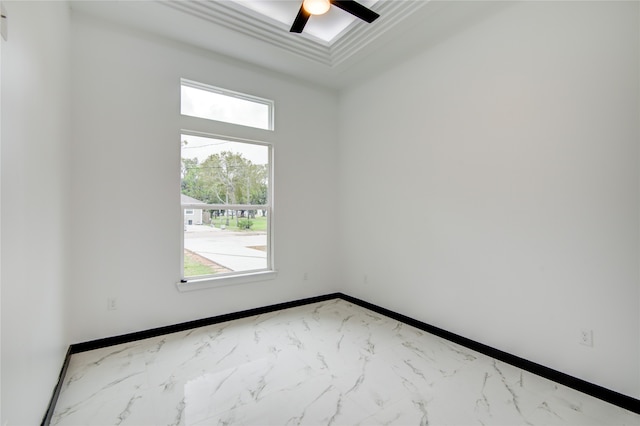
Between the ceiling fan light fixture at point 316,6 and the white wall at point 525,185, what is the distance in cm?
144

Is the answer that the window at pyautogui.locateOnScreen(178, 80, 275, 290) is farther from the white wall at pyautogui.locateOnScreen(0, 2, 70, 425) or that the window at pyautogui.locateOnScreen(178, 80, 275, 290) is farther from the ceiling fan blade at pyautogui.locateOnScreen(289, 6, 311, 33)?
the ceiling fan blade at pyautogui.locateOnScreen(289, 6, 311, 33)

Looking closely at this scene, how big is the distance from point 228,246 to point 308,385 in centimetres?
192

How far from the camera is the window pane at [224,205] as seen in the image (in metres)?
3.32

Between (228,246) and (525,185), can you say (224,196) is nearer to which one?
(228,246)

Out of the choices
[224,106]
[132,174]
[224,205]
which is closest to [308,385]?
[224,205]

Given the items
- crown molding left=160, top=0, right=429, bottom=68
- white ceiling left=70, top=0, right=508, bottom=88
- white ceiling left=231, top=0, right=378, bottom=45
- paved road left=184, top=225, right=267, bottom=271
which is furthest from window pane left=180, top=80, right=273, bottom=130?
paved road left=184, top=225, right=267, bottom=271

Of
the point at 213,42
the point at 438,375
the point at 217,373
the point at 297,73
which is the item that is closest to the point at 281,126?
the point at 297,73

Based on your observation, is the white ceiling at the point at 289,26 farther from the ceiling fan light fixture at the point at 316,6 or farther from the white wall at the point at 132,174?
the ceiling fan light fixture at the point at 316,6

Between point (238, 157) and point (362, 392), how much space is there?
2752 mm

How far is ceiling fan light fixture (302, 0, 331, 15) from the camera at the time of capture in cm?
223

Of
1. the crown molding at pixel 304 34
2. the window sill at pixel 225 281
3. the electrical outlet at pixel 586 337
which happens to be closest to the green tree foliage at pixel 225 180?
the window sill at pixel 225 281

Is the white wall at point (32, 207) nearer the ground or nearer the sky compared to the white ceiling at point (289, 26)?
nearer the ground

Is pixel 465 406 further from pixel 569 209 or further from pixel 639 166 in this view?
pixel 639 166

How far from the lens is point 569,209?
2.25 meters
